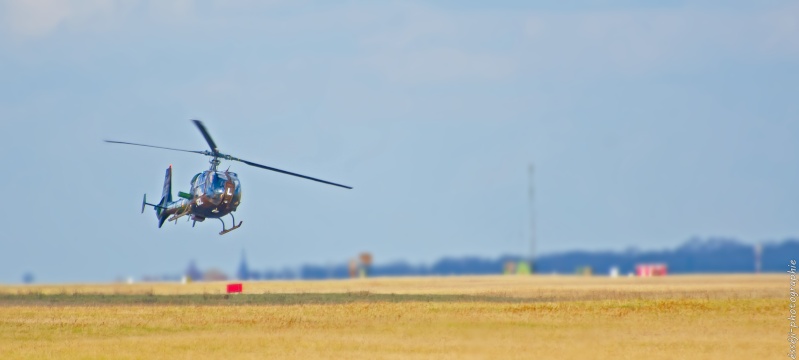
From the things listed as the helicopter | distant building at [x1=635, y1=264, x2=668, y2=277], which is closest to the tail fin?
the helicopter

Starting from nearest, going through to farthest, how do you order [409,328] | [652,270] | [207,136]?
[409,328] → [207,136] → [652,270]

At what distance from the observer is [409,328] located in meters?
41.0

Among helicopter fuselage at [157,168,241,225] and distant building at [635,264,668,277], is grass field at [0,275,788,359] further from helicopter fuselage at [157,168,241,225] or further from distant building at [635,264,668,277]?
distant building at [635,264,668,277]

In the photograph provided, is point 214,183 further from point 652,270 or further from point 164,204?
point 652,270

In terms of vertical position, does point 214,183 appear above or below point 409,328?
above

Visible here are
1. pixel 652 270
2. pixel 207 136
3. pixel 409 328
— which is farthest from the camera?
pixel 652 270

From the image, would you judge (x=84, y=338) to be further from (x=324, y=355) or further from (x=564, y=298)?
(x=564, y=298)

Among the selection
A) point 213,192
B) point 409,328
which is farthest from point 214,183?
point 409,328

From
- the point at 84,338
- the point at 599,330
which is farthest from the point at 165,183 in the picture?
the point at 599,330

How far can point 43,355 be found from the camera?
3619 centimetres

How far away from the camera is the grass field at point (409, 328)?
119ft

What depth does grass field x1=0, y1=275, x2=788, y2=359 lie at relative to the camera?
119 feet

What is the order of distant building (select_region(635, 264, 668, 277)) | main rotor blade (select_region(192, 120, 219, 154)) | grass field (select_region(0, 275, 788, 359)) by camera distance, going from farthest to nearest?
1. distant building (select_region(635, 264, 668, 277))
2. main rotor blade (select_region(192, 120, 219, 154))
3. grass field (select_region(0, 275, 788, 359))

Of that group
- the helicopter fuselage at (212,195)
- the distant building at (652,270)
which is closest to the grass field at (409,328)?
the helicopter fuselage at (212,195)
